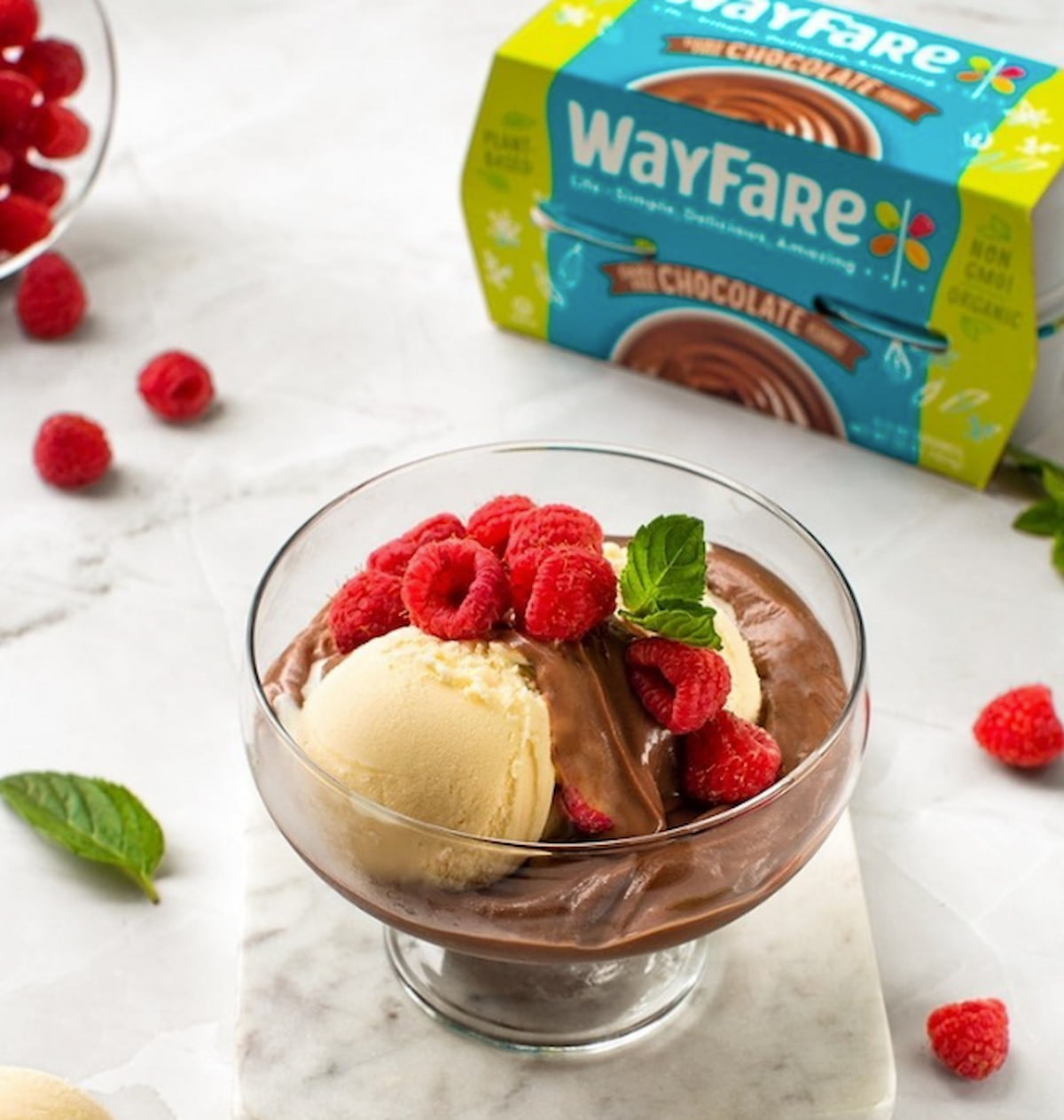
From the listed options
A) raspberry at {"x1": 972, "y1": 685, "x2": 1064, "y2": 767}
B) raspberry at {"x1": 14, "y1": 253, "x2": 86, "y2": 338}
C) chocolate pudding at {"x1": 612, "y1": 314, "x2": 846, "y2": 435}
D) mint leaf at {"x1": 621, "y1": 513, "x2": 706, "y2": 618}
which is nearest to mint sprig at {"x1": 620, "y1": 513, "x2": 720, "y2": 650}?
mint leaf at {"x1": 621, "y1": 513, "x2": 706, "y2": 618}

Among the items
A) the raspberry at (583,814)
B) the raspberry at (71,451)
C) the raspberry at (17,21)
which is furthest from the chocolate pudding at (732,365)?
the raspberry at (583,814)

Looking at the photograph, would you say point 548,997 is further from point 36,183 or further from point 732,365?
point 36,183

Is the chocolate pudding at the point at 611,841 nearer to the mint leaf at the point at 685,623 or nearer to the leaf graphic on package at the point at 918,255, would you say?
the mint leaf at the point at 685,623

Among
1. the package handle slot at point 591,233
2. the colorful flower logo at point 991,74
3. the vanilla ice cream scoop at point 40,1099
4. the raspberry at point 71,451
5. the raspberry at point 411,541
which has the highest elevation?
the colorful flower logo at point 991,74

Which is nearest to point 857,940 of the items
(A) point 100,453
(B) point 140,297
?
(A) point 100,453

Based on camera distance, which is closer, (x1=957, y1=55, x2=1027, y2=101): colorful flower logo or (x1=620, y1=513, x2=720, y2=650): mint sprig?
(x1=620, y1=513, x2=720, y2=650): mint sprig

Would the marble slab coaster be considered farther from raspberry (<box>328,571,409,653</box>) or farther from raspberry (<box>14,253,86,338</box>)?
raspberry (<box>14,253,86,338</box>)

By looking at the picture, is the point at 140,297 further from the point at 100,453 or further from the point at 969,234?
the point at 969,234
